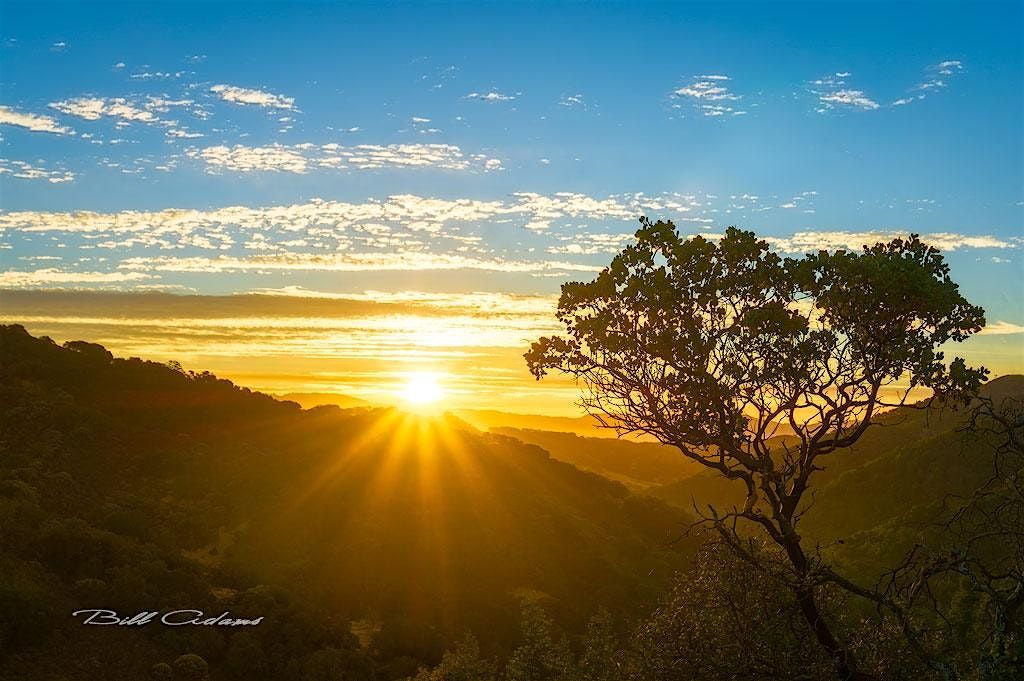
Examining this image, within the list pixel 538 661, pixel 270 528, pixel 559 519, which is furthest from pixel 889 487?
pixel 538 661

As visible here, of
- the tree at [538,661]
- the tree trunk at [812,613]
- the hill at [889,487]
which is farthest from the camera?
the hill at [889,487]

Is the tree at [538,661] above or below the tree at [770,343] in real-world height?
below

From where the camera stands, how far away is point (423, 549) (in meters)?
63.5

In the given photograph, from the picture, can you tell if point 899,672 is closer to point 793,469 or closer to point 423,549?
point 793,469

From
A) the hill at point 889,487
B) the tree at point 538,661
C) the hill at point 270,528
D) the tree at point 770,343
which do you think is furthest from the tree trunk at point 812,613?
the hill at point 889,487

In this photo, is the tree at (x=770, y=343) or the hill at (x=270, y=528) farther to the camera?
the hill at (x=270, y=528)

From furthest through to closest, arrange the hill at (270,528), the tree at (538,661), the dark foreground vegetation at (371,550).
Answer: the hill at (270,528), the tree at (538,661), the dark foreground vegetation at (371,550)

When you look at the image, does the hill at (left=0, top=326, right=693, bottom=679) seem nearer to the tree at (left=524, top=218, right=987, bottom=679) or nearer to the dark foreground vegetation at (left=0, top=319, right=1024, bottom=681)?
the dark foreground vegetation at (left=0, top=319, right=1024, bottom=681)

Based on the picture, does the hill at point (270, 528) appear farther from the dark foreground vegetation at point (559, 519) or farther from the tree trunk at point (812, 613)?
the tree trunk at point (812, 613)

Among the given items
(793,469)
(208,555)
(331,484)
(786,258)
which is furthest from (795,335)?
(331,484)

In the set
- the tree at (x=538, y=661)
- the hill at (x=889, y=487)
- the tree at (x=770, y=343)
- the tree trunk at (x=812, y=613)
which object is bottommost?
the hill at (x=889, y=487)

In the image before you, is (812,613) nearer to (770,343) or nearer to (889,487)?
(770,343)

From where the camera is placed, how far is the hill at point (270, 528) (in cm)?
4044

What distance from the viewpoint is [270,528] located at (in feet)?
201
